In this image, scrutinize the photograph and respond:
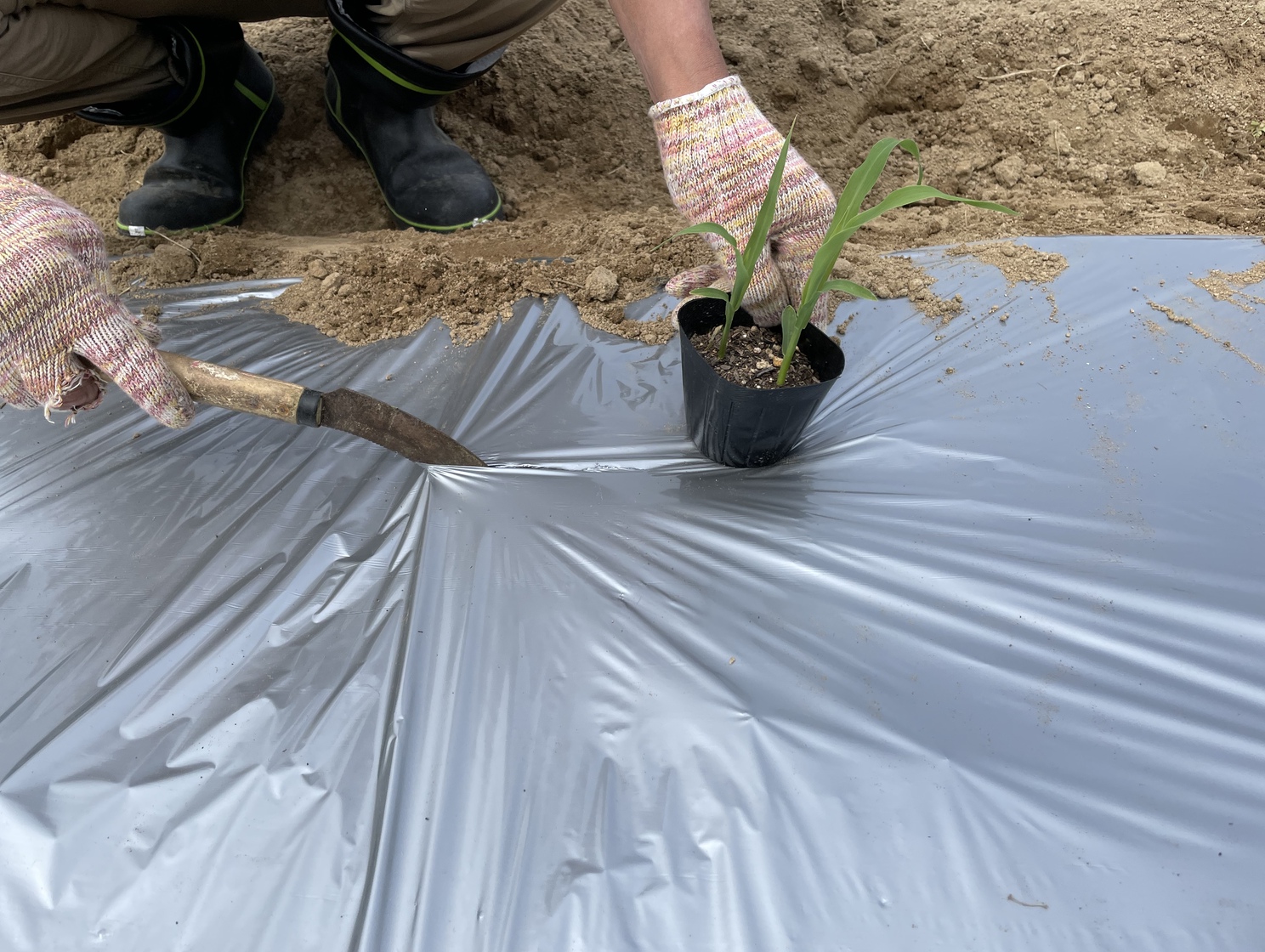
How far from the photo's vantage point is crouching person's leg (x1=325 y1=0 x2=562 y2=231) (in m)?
1.31

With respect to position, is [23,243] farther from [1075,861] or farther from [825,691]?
[1075,861]

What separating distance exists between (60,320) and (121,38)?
Answer: 88 centimetres

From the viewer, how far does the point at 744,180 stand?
914 mm

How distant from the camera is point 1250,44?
139cm

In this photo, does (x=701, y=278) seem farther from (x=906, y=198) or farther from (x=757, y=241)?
(x=906, y=198)

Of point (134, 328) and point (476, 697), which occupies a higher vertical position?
point (134, 328)

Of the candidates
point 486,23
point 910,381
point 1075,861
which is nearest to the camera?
point 1075,861

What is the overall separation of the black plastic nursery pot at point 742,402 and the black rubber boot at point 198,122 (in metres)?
1.27

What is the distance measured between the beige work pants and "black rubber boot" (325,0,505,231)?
75 mm

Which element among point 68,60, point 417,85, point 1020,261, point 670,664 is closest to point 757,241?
point 670,664

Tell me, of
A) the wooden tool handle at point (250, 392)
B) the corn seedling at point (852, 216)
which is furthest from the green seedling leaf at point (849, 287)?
the wooden tool handle at point (250, 392)

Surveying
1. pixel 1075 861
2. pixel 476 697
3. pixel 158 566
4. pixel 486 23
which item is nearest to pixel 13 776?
pixel 158 566

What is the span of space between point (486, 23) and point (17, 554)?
4.07 ft

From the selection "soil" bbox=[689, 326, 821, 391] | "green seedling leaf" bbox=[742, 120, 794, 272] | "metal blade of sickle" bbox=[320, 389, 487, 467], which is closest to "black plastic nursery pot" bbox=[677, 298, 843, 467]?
"soil" bbox=[689, 326, 821, 391]
